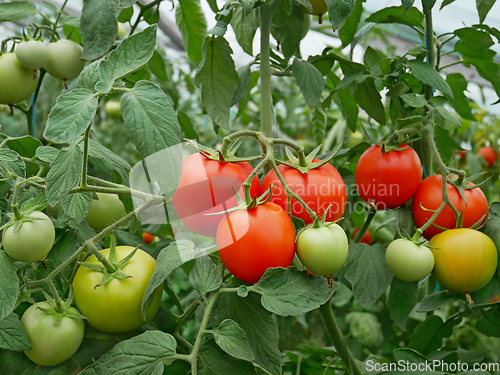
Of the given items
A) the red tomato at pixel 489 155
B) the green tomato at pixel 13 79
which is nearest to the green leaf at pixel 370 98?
the green tomato at pixel 13 79

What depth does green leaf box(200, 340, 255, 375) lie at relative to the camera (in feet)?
1.45

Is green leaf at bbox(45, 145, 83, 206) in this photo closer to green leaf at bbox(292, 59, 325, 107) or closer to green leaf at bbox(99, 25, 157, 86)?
green leaf at bbox(99, 25, 157, 86)

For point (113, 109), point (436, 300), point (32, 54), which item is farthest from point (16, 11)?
point (113, 109)

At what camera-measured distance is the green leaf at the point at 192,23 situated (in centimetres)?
75

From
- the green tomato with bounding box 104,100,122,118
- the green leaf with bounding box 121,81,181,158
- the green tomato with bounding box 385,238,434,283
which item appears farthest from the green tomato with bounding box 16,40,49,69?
the green tomato with bounding box 104,100,122,118

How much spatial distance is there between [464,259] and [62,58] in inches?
25.9

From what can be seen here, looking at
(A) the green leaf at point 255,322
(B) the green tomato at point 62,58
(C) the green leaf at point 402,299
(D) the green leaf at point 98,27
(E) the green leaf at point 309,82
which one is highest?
(D) the green leaf at point 98,27

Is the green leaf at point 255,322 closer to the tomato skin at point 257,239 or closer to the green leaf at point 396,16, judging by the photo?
the tomato skin at point 257,239

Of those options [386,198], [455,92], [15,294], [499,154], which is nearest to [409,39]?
[499,154]

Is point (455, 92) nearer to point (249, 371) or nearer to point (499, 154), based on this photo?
point (249, 371)

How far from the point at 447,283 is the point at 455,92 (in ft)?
1.32

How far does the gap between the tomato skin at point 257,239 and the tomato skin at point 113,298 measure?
105 mm

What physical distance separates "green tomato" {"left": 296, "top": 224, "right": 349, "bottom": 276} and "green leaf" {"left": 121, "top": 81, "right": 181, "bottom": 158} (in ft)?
0.52

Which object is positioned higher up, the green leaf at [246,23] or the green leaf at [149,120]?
the green leaf at [246,23]
